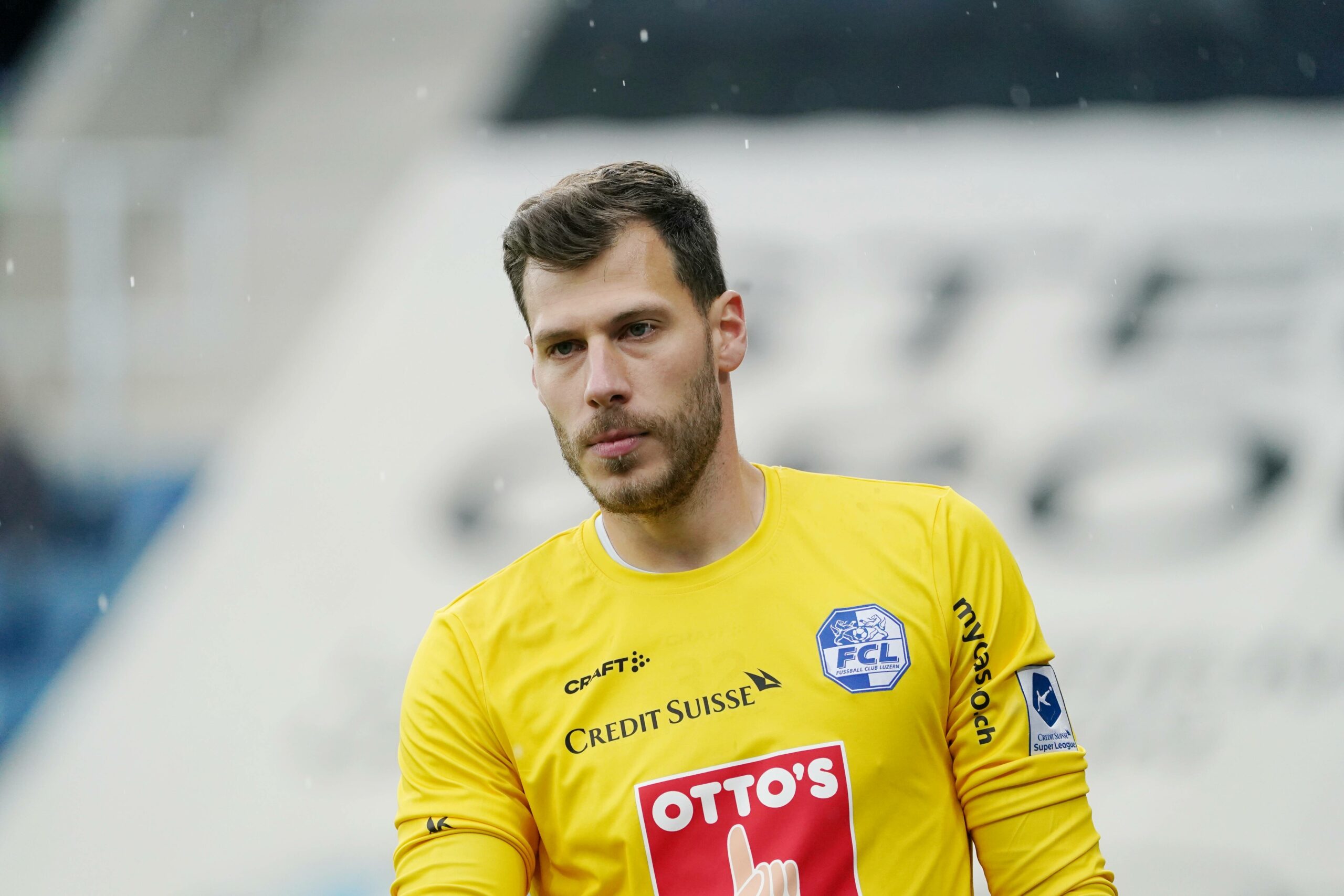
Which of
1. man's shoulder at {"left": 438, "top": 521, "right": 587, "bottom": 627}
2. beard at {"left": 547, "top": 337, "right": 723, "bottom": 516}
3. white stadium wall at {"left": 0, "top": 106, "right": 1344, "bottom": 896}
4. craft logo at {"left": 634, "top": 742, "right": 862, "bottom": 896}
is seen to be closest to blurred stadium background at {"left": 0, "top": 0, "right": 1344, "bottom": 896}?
white stadium wall at {"left": 0, "top": 106, "right": 1344, "bottom": 896}

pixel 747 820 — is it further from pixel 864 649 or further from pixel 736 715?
pixel 864 649

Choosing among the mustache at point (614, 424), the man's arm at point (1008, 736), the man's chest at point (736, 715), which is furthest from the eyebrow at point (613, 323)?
the man's arm at point (1008, 736)

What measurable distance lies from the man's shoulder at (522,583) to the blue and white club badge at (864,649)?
358mm

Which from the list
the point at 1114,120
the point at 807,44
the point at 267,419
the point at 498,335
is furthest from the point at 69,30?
the point at 1114,120

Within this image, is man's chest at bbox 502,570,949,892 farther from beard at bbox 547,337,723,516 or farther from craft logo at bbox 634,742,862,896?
beard at bbox 547,337,723,516

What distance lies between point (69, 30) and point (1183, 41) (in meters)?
3.60

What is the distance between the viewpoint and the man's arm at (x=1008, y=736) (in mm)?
1343

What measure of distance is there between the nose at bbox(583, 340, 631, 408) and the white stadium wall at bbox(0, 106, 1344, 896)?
2037 mm

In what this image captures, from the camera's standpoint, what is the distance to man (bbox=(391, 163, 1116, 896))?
1363mm

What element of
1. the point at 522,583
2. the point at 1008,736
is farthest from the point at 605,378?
the point at 1008,736

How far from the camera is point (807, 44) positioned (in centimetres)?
354

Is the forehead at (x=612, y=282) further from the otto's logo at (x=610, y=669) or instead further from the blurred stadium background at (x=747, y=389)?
the blurred stadium background at (x=747, y=389)

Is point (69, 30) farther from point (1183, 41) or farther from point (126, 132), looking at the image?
point (1183, 41)

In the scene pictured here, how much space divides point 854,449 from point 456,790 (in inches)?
86.8
